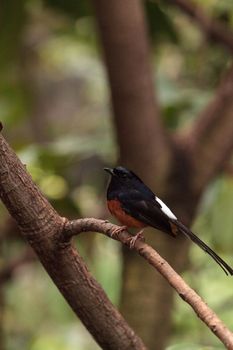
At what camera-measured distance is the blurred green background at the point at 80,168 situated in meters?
2.16

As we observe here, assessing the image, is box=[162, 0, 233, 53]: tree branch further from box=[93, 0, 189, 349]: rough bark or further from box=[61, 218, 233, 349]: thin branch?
box=[61, 218, 233, 349]: thin branch

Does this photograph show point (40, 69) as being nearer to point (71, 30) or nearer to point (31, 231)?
point (71, 30)

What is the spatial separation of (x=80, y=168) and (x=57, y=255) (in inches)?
67.6

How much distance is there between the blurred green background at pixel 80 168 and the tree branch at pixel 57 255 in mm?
816

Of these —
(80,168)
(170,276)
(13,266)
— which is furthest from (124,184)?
(80,168)

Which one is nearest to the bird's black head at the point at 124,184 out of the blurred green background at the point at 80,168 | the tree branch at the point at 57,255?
the tree branch at the point at 57,255

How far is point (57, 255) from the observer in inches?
41.4

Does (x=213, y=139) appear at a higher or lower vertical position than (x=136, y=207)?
higher

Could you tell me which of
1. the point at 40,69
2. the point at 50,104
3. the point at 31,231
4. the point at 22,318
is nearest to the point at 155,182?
the point at 31,231

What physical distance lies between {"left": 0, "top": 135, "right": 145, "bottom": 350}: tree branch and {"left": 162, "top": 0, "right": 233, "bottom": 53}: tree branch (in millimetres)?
1231

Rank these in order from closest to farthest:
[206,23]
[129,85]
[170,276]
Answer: [170,276] < [129,85] < [206,23]

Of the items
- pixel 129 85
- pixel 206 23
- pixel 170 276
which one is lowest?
pixel 170 276

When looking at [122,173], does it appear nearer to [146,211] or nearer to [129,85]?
[146,211]

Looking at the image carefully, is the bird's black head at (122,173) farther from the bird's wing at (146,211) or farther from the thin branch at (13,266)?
the thin branch at (13,266)
